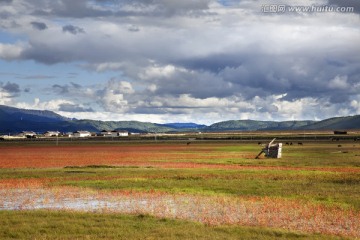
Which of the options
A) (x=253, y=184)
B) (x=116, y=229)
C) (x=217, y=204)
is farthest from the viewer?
(x=253, y=184)

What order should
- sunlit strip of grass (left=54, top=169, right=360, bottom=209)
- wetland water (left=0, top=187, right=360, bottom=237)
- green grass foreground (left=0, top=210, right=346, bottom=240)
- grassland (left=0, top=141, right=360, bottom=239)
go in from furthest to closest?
sunlit strip of grass (left=54, top=169, right=360, bottom=209), wetland water (left=0, top=187, right=360, bottom=237), grassland (left=0, top=141, right=360, bottom=239), green grass foreground (left=0, top=210, right=346, bottom=240)

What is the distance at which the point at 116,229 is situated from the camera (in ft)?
65.7

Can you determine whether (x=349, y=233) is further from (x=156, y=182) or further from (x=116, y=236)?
(x=156, y=182)

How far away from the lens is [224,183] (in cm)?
3731

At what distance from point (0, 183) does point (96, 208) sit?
15852 millimetres

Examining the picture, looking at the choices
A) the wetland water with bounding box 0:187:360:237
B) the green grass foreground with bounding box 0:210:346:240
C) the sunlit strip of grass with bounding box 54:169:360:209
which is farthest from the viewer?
the sunlit strip of grass with bounding box 54:169:360:209

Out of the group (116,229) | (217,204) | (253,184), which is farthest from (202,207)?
(253,184)

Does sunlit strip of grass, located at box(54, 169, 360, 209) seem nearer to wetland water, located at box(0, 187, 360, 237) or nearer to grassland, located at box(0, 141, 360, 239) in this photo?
grassland, located at box(0, 141, 360, 239)

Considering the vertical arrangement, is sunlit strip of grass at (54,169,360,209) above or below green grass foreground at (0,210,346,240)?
above

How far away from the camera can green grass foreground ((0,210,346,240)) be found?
18.9m

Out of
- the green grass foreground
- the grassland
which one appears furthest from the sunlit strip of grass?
the green grass foreground

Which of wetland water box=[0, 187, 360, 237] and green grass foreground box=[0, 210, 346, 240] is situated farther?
wetland water box=[0, 187, 360, 237]

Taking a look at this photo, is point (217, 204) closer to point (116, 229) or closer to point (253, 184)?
point (116, 229)

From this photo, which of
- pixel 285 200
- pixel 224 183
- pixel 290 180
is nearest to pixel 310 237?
pixel 285 200
